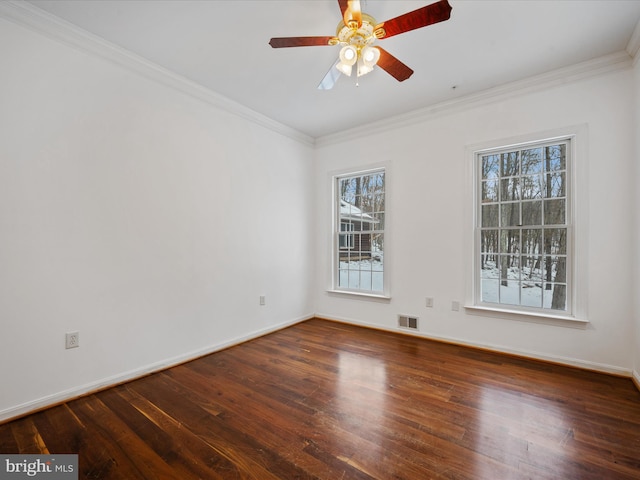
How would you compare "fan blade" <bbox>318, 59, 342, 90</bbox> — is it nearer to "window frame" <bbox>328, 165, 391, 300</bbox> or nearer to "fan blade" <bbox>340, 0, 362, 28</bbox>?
"fan blade" <bbox>340, 0, 362, 28</bbox>

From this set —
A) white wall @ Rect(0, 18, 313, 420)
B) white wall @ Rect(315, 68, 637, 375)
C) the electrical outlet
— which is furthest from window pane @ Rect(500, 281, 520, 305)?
the electrical outlet

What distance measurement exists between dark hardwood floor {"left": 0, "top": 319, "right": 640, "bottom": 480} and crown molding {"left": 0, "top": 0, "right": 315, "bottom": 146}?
2.80 metres

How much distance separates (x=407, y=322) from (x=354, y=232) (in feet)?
4.90

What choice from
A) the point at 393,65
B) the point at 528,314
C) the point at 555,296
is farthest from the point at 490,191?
the point at 393,65

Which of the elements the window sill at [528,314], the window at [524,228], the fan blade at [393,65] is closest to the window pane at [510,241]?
the window at [524,228]

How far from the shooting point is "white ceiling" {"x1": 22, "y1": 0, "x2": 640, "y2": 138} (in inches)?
85.0

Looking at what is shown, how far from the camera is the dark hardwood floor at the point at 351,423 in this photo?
63.7 inches

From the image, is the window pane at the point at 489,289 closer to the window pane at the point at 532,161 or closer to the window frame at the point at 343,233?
the window frame at the point at 343,233

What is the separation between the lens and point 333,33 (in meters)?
2.43

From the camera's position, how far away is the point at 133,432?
1.91 m

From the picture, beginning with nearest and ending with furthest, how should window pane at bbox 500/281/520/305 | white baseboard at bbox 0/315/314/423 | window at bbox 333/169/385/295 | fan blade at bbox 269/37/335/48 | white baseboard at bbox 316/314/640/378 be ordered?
fan blade at bbox 269/37/335/48
white baseboard at bbox 0/315/314/423
white baseboard at bbox 316/314/640/378
window pane at bbox 500/281/520/305
window at bbox 333/169/385/295

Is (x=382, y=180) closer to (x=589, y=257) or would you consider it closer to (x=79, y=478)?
(x=589, y=257)

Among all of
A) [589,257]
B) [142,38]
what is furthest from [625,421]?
[142,38]

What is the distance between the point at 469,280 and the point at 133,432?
3.39 metres
